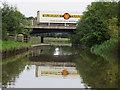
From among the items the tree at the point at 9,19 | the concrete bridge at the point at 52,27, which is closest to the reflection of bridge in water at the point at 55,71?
the tree at the point at 9,19

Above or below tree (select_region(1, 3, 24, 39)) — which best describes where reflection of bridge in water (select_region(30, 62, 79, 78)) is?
below

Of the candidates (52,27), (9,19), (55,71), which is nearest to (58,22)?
(52,27)

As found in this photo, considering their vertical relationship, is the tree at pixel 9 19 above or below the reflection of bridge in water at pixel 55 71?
above

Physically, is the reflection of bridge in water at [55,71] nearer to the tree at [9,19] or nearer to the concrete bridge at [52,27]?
the tree at [9,19]

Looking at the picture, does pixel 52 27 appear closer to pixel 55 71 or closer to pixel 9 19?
pixel 9 19

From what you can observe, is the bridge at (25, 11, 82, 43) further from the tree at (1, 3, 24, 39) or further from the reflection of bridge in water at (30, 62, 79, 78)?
the reflection of bridge in water at (30, 62, 79, 78)

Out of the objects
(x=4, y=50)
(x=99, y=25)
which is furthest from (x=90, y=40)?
(x=4, y=50)

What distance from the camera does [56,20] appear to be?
302 feet

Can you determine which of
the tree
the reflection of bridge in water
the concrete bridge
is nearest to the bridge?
the concrete bridge

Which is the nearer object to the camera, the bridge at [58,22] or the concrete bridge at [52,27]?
the concrete bridge at [52,27]

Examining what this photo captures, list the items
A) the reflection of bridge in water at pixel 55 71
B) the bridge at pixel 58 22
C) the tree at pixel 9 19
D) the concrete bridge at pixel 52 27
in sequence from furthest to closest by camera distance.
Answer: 1. the bridge at pixel 58 22
2. the concrete bridge at pixel 52 27
3. the tree at pixel 9 19
4. the reflection of bridge in water at pixel 55 71

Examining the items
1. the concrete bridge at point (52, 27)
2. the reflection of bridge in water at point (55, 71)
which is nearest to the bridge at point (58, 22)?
the concrete bridge at point (52, 27)

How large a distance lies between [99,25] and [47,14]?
36.8 meters

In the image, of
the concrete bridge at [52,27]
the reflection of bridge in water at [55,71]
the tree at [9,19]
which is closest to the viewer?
the reflection of bridge in water at [55,71]
